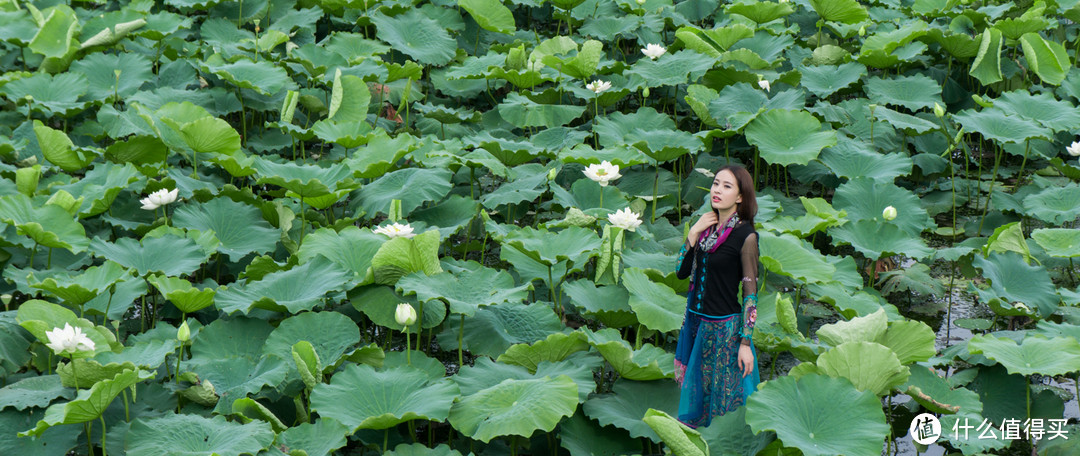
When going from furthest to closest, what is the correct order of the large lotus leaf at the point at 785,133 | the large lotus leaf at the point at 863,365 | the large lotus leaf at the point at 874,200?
the large lotus leaf at the point at 785,133
the large lotus leaf at the point at 874,200
the large lotus leaf at the point at 863,365

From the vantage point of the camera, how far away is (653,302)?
312 cm

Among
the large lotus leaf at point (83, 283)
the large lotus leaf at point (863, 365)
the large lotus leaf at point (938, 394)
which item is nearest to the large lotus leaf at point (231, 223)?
the large lotus leaf at point (83, 283)

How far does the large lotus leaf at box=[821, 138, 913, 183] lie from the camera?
13.9ft

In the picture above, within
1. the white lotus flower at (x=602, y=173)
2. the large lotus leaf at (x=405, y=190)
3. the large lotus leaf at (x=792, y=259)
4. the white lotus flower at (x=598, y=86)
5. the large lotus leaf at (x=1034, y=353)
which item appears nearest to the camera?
the large lotus leaf at (x=1034, y=353)

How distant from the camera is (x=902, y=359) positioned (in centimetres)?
288

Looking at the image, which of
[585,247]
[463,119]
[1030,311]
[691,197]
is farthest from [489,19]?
[1030,311]

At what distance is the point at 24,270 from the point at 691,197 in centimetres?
292

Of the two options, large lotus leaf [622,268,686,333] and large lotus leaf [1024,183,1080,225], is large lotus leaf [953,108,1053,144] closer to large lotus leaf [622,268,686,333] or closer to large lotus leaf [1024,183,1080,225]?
large lotus leaf [1024,183,1080,225]

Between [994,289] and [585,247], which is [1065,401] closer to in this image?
[994,289]

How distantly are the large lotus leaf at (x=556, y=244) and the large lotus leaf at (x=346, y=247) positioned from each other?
506mm

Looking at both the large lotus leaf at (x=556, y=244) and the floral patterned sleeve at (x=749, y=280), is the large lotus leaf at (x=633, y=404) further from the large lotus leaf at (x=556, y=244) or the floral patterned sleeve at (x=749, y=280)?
the large lotus leaf at (x=556, y=244)

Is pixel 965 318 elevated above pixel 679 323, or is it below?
below

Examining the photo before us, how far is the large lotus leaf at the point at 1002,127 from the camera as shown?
4.37m

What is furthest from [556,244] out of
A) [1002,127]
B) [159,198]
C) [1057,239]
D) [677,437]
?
[1002,127]
